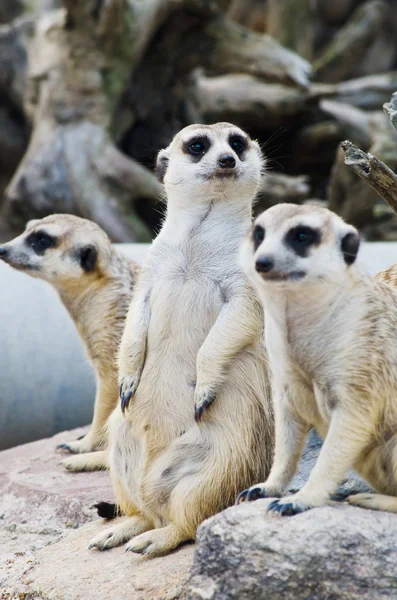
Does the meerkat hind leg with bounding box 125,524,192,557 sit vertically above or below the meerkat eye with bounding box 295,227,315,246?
below

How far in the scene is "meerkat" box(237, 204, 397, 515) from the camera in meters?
2.56

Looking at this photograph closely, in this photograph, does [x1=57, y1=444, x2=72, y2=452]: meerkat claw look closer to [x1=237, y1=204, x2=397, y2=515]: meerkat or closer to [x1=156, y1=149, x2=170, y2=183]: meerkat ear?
[x1=156, y1=149, x2=170, y2=183]: meerkat ear

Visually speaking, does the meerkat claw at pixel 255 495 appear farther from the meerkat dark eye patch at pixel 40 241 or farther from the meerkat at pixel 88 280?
the meerkat dark eye patch at pixel 40 241

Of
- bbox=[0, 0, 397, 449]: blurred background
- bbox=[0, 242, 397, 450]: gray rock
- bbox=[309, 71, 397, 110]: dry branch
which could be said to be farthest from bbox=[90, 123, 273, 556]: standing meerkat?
bbox=[309, 71, 397, 110]: dry branch

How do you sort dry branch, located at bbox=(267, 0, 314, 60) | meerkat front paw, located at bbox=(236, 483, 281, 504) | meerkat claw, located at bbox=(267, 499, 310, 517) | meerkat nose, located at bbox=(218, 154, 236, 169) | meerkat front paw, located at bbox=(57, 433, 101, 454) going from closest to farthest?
meerkat claw, located at bbox=(267, 499, 310, 517) < meerkat front paw, located at bbox=(236, 483, 281, 504) < meerkat nose, located at bbox=(218, 154, 236, 169) < meerkat front paw, located at bbox=(57, 433, 101, 454) < dry branch, located at bbox=(267, 0, 314, 60)

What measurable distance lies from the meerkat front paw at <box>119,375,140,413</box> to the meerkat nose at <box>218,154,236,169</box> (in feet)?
2.92

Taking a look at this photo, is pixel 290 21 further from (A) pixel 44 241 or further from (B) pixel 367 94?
(A) pixel 44 241

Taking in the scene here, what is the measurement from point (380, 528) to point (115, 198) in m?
7.58

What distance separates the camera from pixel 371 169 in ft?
11.8

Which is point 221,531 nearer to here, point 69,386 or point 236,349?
point 236,349

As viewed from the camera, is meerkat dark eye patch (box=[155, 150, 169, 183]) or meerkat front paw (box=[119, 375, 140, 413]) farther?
meerkat dark eye patch (box=[155, 150, 169, 183])

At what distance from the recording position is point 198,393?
10.7 ft

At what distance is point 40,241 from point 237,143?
151 cm

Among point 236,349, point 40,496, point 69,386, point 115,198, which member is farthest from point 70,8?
point 236,349
